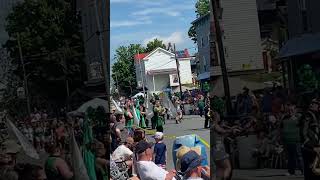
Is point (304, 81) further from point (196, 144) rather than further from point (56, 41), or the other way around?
point (56, 41)

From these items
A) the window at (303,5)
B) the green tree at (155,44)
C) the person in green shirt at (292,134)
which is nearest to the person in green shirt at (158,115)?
the green tree at (155,44)

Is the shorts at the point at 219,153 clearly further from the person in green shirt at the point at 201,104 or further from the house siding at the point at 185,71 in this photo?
the house siding at the point at 185,71

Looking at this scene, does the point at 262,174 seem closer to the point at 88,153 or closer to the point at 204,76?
the point at 204,76

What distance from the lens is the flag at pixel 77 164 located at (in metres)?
2.05

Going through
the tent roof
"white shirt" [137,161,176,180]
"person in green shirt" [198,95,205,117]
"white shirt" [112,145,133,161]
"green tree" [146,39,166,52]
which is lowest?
"white shirt" [137,161,176,180]

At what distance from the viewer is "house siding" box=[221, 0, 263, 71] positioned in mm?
1576

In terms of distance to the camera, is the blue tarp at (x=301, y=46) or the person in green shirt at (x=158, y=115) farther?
the person in green shirt at (x=158, y=115)

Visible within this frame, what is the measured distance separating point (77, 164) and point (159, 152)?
95 cm

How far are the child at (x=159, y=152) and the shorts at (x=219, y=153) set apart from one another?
23.3 inches

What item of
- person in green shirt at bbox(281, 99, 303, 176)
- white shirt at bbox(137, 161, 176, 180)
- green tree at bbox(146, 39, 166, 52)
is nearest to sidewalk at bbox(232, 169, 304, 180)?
person in green shirt at bbox(281, 99, 303, 176)

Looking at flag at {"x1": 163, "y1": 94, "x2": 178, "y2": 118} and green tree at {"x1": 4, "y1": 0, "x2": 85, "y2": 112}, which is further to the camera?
flag at {"x1": 163, "y1": 94, "x2": 178, "y2": 118}

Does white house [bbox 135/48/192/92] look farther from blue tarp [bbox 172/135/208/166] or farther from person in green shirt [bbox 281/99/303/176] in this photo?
person in green shirt [bbox 281/99/303/176]

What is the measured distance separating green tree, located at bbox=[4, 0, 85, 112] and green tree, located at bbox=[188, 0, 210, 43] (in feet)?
1.51

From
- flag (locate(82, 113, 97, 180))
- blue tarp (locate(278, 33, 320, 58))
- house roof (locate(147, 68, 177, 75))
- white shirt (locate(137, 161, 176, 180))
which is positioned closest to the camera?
blue tarp (locate(278, 33, 320, 58))
